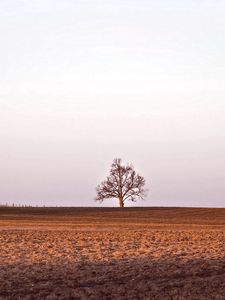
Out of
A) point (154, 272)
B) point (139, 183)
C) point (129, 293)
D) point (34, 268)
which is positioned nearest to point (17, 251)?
point (34, 268)

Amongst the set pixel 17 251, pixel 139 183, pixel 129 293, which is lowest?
pixel 129 293

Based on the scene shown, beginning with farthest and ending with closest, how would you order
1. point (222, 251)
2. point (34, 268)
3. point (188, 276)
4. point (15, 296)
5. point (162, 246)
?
point (162, 246)
point (222, 251)
point (34, 268)
point (188, 276)
point (15, 296)

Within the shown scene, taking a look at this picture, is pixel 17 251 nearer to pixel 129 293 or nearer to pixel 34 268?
pixel 34 268

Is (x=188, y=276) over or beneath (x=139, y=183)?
beneath

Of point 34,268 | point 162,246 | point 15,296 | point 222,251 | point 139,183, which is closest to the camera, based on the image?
point 15,296

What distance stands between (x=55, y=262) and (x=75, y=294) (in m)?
4.98

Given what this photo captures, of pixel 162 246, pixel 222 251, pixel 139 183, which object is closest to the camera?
pixel 222 251

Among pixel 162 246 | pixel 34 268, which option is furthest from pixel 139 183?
pixel 34 268

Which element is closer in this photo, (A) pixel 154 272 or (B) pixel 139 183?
(A) pixel 154 272

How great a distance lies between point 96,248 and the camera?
27109 millimetres

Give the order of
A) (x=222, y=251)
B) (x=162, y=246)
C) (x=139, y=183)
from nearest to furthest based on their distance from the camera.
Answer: (x=222, y=251) < (x=162, y=246) < (x=139, y=183)

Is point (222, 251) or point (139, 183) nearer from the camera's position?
point (222, 251)

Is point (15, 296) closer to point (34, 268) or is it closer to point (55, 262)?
point (34, 268)

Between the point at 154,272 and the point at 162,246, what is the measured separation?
7644 mm
